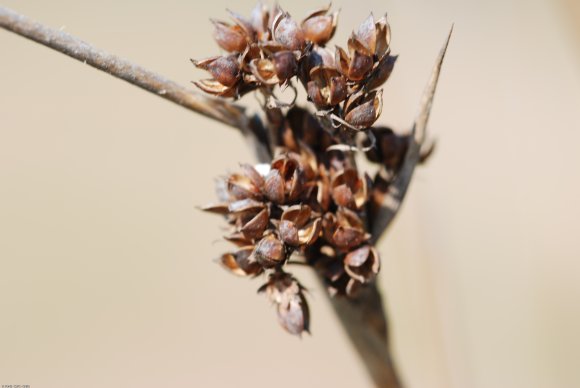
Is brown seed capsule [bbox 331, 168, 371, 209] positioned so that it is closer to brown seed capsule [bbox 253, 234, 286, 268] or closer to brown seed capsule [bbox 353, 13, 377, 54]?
brown seed capsule [bbox 253, 234, 286, 268]

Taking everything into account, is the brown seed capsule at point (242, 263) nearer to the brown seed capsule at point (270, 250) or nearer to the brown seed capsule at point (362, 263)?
the brown seed capsule at point (270, 250)

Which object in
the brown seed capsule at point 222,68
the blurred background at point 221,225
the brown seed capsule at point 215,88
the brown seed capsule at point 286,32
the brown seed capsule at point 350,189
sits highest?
the brown seed capsule at point 286,32

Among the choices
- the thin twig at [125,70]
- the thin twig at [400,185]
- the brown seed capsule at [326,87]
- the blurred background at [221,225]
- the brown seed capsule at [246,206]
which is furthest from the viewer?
the blurred background at [221,225]

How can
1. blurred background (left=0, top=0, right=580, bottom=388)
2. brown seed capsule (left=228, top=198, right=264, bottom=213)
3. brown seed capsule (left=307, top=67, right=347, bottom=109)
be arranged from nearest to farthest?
brown seed capsule (left=307, top=67, right=347, bottom=109) < brown seed capsule (left=228, top=198, right=264, bottom=213) < blurred background (left=0, top=0, right=580, bottom=388)

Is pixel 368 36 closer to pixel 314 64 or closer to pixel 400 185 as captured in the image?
pixel 314 64

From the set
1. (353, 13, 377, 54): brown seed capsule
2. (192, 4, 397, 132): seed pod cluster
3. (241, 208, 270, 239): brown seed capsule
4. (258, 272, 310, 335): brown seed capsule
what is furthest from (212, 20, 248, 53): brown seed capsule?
(258, 272, 310, 335): brown seed capsule

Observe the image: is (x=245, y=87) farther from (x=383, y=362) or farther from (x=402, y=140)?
(x=383, y=362)

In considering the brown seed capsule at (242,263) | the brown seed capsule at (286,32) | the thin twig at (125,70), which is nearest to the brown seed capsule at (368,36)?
the brown seed capsule at (286,32)
